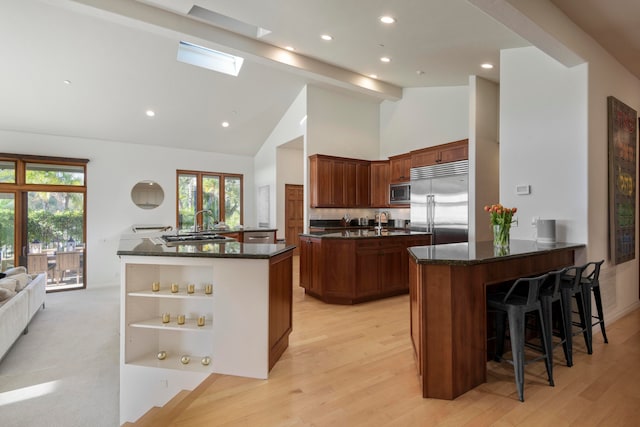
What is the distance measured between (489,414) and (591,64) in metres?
3.42

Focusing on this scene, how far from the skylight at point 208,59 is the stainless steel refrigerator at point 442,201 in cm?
375

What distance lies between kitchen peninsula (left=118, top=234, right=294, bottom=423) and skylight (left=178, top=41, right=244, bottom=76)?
386 centimetres

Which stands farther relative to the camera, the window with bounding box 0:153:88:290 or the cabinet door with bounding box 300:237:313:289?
the window with bounding box 0:153:88:290

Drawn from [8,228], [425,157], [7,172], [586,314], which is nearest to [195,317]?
[586,314]

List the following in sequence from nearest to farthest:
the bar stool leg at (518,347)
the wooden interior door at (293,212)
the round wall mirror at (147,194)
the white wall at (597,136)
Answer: the bar stool leg at (518,347) < the white wall at (597,136) < the round wall mirror at (147,194) < the wooden interior door at (293,212)

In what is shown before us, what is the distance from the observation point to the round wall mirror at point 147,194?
730 centimetres

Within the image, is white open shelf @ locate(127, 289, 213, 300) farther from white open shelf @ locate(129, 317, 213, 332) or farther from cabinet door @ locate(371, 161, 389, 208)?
cabinet door @ locate(371, 161, 389, 208)

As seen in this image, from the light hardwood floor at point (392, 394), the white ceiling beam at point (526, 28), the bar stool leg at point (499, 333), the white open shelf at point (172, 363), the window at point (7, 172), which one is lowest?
the white open shelf at point (172, 363)

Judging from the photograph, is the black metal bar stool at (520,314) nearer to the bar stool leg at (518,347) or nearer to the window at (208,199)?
the bar stool leg at (518,347)

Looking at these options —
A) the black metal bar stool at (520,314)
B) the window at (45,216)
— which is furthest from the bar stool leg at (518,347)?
the window at (45,216)

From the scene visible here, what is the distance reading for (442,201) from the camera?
5.34 meters

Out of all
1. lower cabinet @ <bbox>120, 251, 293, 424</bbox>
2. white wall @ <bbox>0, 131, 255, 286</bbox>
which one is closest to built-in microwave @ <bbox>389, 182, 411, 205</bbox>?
lower cabinet @ <bbox>120, 251, 293, 424</bbox>

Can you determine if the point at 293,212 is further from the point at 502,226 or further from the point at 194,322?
the point at 502,226

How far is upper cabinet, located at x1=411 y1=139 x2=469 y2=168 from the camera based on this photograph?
16.7ft
